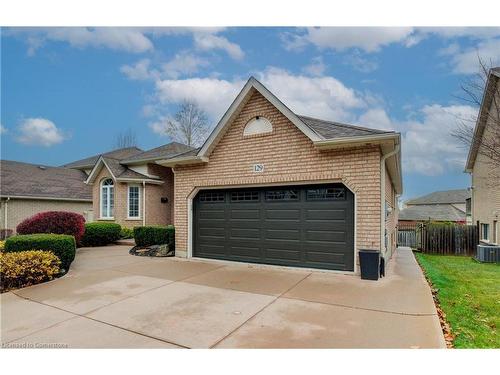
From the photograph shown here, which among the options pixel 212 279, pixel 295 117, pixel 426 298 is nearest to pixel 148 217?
pixel 212 279

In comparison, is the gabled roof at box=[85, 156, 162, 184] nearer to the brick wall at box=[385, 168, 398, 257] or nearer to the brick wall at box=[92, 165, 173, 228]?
the brick wall at box=[92, 165, 173, 228]

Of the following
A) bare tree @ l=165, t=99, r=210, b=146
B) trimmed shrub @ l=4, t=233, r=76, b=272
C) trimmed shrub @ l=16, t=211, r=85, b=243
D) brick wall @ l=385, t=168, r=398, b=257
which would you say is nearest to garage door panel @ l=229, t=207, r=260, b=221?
brick wall @ l=385, t=168, r=398, b=257

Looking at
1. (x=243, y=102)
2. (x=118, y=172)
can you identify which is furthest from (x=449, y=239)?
(x=118, y=172)

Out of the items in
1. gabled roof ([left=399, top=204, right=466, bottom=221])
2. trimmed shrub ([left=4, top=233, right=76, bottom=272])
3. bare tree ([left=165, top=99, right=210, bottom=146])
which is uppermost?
bare tree ([left=165, top=99, right=210, bottom=146])

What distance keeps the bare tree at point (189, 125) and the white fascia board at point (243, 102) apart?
21086 mm

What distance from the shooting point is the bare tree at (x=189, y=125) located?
30250 mm

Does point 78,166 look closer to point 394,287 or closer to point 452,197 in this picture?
point 394,287

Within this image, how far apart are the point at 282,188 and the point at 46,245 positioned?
6.86 m

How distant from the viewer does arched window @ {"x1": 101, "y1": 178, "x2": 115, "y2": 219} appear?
1734 cm

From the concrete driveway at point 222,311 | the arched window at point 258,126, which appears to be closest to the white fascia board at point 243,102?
the arched window at point 258,126

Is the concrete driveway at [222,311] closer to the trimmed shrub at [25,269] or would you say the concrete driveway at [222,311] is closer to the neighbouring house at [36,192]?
the trimmed shrub at [25,269]

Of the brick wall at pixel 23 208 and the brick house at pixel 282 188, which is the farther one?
the brick wall at pixel 23 208

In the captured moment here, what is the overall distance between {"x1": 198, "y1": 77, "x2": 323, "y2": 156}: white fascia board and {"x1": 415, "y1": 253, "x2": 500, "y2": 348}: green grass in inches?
185

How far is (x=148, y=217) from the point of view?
1688 centimetres
